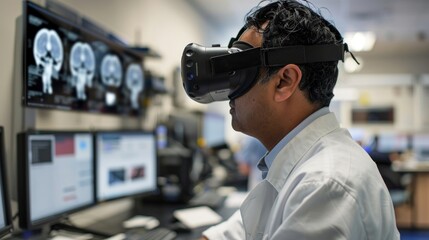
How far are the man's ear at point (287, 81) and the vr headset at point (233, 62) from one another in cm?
2

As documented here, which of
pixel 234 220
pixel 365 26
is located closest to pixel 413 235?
pixel 365 26

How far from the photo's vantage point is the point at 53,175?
140cm

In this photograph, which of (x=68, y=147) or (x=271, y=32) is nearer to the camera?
(x=271, y=32)

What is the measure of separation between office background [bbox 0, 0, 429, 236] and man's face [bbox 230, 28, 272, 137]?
0.25 meters

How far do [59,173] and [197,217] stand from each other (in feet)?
2.35

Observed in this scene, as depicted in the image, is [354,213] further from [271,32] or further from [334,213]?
[271,32]

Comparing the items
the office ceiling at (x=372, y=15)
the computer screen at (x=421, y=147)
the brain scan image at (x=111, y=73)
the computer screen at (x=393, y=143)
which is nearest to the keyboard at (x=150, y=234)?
the brain scan image at (x=111, y=73)

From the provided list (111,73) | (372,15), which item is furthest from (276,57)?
(372,15)

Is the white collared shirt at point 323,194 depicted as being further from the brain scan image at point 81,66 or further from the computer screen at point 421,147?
the computer screen at point 421,147

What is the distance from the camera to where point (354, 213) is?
0.78 m

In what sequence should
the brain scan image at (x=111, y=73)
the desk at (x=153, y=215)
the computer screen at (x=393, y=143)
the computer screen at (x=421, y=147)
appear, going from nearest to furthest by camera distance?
the desk at (x=153, y=215)
the brain scan image at (x=111, y=73)
the computer screen at (x=421, y=147)
the computer screen at (x=393, y=143)

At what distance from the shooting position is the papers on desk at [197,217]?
5.88 ft

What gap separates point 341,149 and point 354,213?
0.53 feet

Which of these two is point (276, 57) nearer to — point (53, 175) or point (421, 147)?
point (53, 175)
